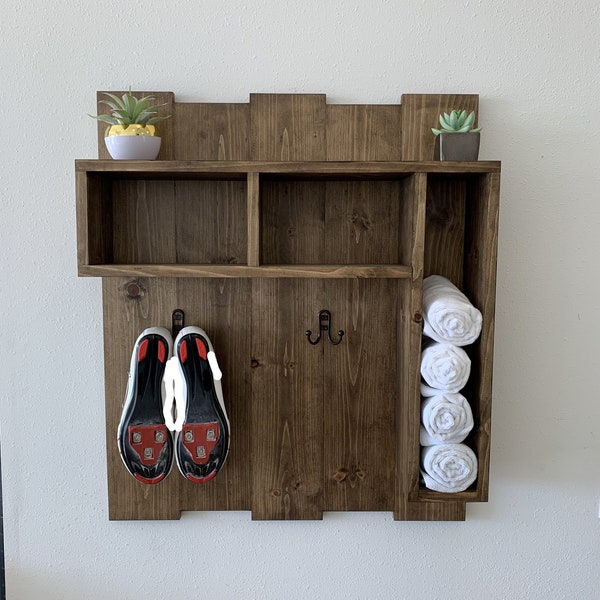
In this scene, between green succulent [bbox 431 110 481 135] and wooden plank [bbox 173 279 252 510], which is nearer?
green succulent [bbox 431 110 481 135]

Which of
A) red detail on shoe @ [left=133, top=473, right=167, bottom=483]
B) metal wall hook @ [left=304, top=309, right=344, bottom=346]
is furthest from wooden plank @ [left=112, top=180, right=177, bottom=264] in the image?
red detail on shoe @ [left=133, top=473, right=167, bottom=483]

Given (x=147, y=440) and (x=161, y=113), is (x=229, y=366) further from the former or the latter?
(x=161, y=113)

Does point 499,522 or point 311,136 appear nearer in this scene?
point 311,136

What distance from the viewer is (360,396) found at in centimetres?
143

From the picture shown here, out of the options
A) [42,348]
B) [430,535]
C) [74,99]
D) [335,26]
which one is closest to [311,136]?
[335,26]

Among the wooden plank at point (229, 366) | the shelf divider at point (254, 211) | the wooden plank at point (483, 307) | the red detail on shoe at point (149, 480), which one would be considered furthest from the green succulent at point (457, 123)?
the red detail on shoe at point (149, 480)

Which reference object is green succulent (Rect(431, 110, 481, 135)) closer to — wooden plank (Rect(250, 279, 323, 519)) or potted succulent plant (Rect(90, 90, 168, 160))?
wooden plank (Rect(250, 279, 323, 519))

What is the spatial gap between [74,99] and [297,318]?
2.25 ft

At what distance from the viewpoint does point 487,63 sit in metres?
1.40

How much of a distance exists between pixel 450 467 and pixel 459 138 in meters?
0.67

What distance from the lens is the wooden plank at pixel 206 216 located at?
1397 millimetres

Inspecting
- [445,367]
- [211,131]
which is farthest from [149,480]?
[211,131]

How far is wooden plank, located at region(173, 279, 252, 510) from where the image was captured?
1407mm

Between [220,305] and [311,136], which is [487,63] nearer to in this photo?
[311,136]
